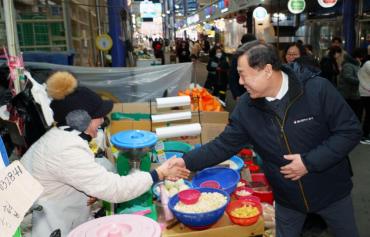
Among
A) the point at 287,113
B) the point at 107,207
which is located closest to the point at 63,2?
the point at 107,207

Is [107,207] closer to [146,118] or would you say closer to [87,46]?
[146,118]

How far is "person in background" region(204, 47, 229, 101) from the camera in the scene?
440 inches

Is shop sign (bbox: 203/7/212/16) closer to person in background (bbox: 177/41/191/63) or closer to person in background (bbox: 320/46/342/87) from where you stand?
person in background (bbox: 177/41/191/63)

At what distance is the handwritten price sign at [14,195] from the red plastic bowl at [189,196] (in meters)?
1.23

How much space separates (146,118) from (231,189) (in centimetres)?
210

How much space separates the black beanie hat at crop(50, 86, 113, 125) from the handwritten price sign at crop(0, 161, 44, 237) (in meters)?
0.94

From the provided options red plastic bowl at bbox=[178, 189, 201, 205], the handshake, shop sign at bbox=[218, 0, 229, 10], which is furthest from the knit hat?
shop sign at bbox=[218, 0, 229, 10]

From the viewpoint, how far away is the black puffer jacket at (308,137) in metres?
2.25

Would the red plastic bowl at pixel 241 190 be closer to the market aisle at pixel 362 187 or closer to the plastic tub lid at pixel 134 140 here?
the plastic tub lid at pixel 134 140

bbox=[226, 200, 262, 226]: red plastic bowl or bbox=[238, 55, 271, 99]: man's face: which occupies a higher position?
bbox=[238, 55, 271, 99]: man's face

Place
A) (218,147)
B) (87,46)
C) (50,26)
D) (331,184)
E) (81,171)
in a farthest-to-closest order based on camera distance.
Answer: (87,46) < (50,26) < (218,147) < (331,184) < (81,171)

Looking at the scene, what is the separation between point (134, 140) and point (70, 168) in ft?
2.17

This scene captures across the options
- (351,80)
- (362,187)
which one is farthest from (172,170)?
(351,80)

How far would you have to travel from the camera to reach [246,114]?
254 cm
